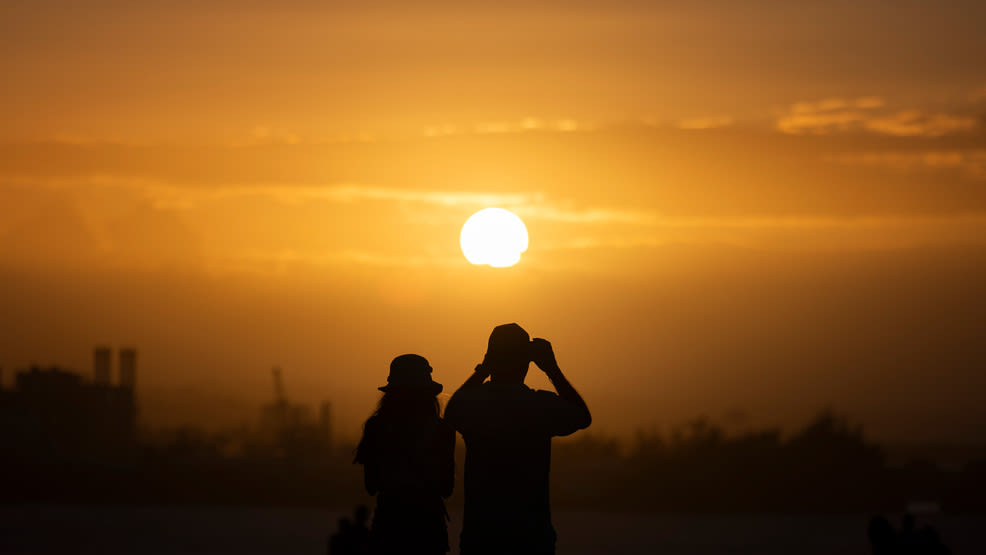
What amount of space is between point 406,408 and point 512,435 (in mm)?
1174

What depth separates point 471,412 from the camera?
33.9 feet

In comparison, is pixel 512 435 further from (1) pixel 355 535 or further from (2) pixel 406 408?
(1) pixel 355 535

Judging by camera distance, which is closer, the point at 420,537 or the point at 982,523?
the point at 420,537

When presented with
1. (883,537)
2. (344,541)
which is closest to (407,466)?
(883,537)

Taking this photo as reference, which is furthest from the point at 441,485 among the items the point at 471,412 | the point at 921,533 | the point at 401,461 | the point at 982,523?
the point at 982,523

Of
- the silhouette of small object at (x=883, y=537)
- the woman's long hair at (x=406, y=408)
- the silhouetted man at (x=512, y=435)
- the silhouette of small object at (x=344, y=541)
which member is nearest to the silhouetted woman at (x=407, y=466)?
the woman's long hair at (x=406, y=408)

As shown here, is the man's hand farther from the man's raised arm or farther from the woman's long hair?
the woman's long hair

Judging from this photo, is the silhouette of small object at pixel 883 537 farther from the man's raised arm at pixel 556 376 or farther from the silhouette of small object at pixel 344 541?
the silhouette of small object at pixel 344 541

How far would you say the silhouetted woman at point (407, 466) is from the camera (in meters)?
11.1

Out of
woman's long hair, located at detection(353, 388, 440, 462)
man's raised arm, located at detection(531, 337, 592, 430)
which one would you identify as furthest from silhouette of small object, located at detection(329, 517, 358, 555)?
man's raised arm, located at detection(531, 337, 592, 430)

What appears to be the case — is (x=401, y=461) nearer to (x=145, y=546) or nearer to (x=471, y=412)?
(x=471, y=412)

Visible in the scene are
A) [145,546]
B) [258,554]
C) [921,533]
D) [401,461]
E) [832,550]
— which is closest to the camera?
[401,461]

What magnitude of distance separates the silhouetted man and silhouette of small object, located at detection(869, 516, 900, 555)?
14.3 feet

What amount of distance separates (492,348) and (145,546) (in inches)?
4762
